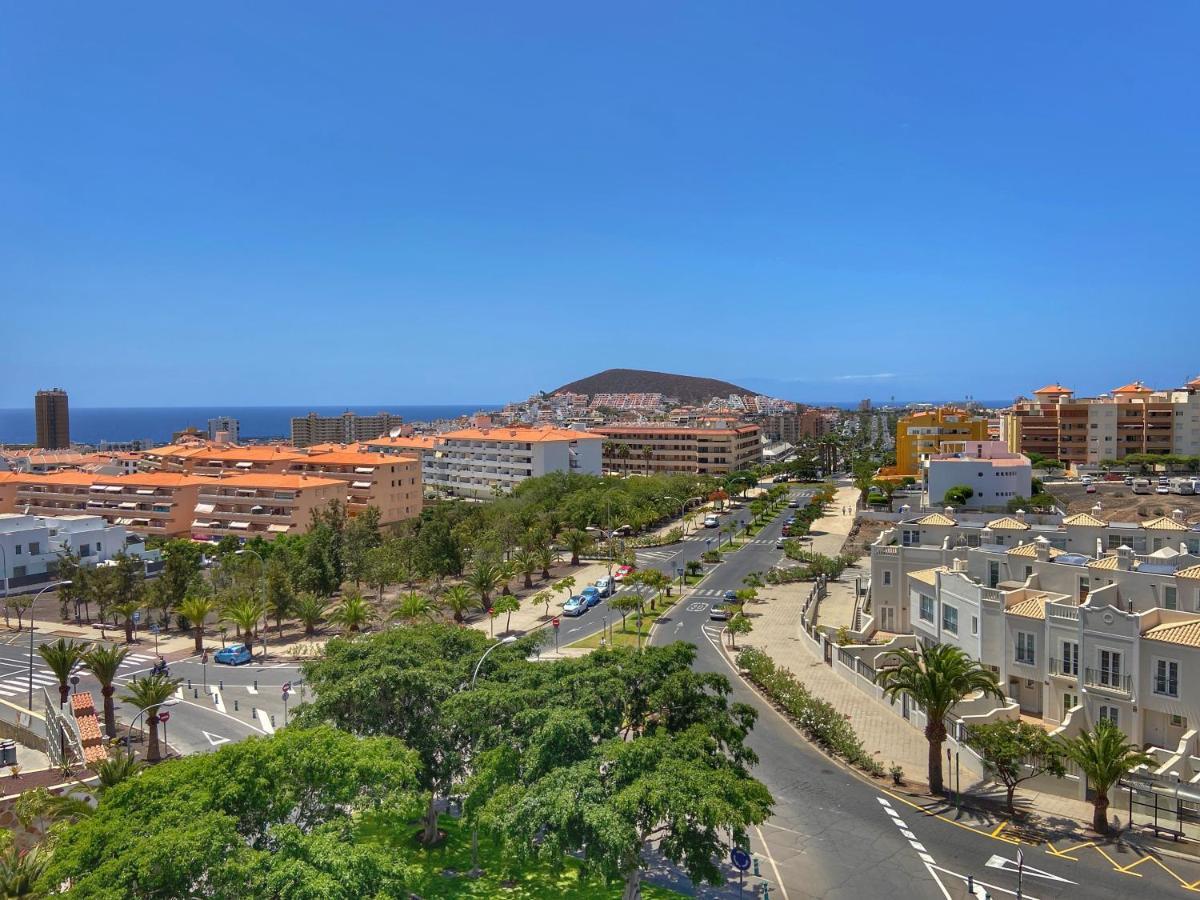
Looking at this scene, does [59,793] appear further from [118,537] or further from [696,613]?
[118,537]

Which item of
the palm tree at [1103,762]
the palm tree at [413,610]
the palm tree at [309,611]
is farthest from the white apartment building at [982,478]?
the palm tree at [309,611]

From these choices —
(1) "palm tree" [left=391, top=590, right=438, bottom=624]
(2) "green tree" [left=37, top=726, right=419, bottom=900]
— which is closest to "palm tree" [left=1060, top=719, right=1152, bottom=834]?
(2) "green tree" [left=37, top=726, right=419, bottom=900]

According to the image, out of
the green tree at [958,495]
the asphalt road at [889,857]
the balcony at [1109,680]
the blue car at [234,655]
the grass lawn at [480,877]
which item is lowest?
the blue car at [234,655]

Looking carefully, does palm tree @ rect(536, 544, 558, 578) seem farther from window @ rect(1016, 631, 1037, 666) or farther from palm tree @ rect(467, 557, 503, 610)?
window @ rect(1016, 631, 1037, 666)

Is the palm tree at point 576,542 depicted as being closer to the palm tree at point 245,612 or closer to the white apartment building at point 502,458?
the palm tree at point 245,612

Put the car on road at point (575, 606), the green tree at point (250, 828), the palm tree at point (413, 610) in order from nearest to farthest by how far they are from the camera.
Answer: the green tree at point (250, 828), the palm tree at point (413, 610), the car on road at point (575, 606)

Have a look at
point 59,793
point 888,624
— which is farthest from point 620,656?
point 888,624
